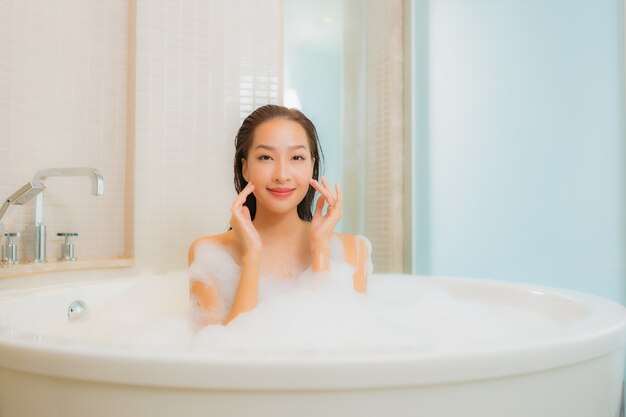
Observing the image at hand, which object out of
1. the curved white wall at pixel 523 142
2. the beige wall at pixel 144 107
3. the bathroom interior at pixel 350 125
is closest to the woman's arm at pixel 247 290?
the bathroom interior at pixel 350 125

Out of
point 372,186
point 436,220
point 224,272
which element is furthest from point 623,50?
point 224,272

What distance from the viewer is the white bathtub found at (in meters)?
0.65

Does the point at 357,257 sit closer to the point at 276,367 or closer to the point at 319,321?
the point at 319,321

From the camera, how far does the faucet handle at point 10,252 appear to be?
1644mm

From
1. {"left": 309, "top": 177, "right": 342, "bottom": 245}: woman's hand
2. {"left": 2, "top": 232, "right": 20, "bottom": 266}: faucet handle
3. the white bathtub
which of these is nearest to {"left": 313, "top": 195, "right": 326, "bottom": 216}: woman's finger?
{"left": 309, "top": 177, "right": 342, "bottom": 245}: woman's hand

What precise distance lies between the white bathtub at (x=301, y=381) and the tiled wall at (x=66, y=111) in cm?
113

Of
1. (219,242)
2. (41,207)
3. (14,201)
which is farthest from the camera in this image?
(41,207)

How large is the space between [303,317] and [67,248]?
126 centimetres

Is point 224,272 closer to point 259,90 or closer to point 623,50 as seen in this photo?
point 259,90

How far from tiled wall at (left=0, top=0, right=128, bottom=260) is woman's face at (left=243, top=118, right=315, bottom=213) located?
78 centimetres

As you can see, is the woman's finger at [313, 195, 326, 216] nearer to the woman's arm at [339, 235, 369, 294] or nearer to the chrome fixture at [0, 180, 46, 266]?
the woman's arm at [339, 235, 369, 294]

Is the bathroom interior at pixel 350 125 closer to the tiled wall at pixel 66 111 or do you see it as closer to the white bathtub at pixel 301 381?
the tiled wall at pixel 66 111

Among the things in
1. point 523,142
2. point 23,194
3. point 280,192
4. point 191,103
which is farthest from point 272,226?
point 523,142

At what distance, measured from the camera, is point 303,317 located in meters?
0.96
